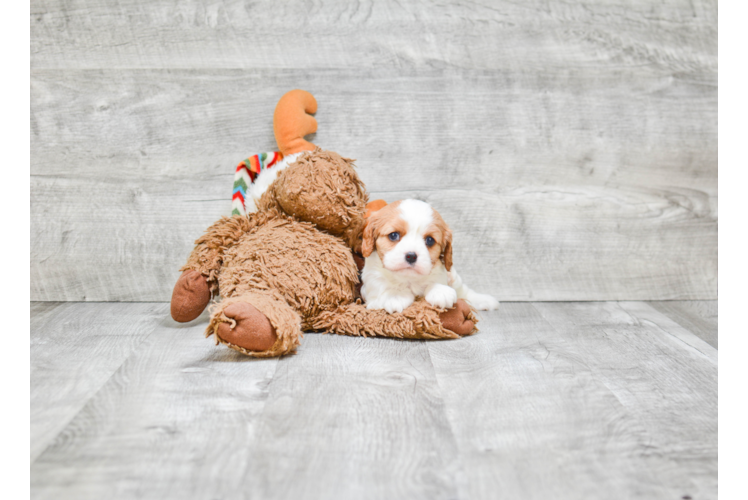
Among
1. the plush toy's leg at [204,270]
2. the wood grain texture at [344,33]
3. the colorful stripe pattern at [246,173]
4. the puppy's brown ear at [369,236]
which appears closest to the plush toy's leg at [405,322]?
the puppy's brown ear at [369,236]

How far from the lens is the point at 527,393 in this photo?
1042mm

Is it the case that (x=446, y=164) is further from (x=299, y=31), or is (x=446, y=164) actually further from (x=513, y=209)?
(x=299, y=31)

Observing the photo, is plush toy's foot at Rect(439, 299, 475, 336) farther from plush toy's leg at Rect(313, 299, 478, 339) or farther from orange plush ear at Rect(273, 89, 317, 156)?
orange plush ear at Rect(273, 89, 317, 156)

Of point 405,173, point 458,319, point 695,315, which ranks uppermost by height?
point 405,173

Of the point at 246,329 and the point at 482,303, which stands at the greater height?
the point at 246,329

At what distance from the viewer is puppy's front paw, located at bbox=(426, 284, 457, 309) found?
1.30m

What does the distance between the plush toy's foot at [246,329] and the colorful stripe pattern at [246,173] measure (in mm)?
405

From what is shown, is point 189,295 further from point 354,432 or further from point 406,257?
point 354,432

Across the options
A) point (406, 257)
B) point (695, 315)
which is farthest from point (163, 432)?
point (695, 315)

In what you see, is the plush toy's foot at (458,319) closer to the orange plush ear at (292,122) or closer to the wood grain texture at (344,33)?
the orange plush ear at (292,122)

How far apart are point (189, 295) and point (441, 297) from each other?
537 mm

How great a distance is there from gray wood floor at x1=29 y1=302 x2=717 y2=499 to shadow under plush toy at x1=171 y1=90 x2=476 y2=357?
5cm

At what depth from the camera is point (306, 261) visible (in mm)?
1327

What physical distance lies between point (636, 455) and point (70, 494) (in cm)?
72
